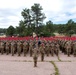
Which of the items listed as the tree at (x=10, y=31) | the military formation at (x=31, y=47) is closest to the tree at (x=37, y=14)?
the tree at (x=10, y=31)

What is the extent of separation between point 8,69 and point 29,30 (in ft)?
118

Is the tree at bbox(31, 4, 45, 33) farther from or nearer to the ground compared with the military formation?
farther from the ground

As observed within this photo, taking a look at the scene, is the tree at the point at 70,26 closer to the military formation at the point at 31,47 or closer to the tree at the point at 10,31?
the tree at the point at 10,31

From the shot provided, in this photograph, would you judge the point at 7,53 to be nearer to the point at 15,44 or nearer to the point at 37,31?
the point at 15,44

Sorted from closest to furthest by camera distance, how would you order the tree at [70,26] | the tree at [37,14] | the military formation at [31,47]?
the military formation at [31,47] → the tree at [37,14] → the tree at [70,26]

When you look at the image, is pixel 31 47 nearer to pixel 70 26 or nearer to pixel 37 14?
pixel 37 14

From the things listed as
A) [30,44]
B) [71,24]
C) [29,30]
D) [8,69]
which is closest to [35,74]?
[8,69]

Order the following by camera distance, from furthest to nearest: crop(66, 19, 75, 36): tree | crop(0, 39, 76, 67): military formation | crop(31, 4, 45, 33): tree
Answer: crop(66, 19, 75, 36): tree
crop(31, 4, 45, 33): tree
crop(0, 39, 76, 67): military formation

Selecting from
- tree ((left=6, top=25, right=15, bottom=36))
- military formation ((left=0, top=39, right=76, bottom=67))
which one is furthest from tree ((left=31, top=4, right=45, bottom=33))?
military formation ((left=0, top=39, right=76, bottom=67))

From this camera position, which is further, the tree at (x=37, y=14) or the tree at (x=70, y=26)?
the tree at (x=70, y=26)

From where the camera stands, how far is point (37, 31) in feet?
168

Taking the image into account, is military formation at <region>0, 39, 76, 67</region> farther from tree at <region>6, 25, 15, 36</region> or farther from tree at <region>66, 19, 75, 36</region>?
tree at <region>66, 19, 75, 36</region>

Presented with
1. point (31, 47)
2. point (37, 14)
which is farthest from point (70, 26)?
point (31, 47)

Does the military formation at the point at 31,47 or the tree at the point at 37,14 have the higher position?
the tree at the point at 37,14
